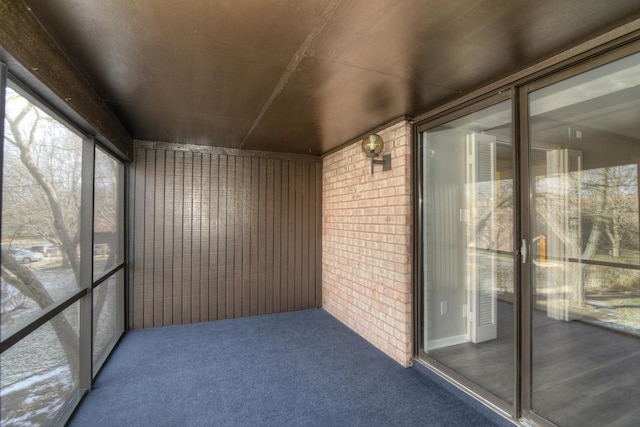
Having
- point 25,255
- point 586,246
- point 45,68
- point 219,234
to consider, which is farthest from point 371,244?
point 45,68

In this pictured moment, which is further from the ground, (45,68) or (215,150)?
(215,150)

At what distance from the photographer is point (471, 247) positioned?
2.71 meters

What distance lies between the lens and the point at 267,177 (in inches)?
177

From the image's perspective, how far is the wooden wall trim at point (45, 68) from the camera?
132cm

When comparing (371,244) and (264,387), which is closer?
(264,387)

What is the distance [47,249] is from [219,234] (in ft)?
7.63

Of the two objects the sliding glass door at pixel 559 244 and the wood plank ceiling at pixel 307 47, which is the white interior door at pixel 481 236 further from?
the wood plank ceiling at pixel 307 47

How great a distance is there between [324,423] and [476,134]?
8.69 feet

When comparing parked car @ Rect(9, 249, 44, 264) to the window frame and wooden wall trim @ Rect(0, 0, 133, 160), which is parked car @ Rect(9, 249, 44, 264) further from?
wooden wall trim @ Rect(0, 0, 133, 160)

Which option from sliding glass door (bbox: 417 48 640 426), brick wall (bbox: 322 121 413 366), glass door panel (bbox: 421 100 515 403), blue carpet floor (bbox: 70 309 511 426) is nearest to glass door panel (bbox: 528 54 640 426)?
sliding glass door (bbox: 417 48 640 426)

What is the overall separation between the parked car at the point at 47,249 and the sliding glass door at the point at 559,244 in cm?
312

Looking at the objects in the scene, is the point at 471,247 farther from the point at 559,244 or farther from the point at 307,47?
the point at 307,47

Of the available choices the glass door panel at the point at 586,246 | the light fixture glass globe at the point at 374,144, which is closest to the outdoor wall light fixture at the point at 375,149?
the light fixture glass globe at the point at 374,144

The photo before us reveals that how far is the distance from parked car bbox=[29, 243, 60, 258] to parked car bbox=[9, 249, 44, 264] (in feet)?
0.08
